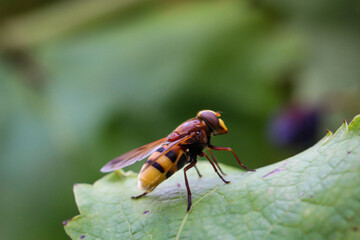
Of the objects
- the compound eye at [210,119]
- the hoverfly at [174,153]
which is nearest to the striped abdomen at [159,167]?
the hoverfly at [174,153]

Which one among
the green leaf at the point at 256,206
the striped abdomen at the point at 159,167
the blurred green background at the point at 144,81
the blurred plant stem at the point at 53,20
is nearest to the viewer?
the green leaf at the point at 256,206

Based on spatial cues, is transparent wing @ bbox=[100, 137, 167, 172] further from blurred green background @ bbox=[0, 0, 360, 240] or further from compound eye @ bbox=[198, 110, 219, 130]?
blurred green background @ bbox=[0, 0, 360, 240]

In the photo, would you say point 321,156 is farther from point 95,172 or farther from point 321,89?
point 95,172

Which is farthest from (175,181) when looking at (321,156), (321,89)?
(321,89)

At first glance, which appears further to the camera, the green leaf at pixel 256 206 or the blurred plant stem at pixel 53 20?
the blurred plant stem at pixel 53 20

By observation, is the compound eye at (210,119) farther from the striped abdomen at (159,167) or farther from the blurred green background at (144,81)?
the blurred green background at (144,81)

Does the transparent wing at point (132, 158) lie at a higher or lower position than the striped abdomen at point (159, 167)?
higher
